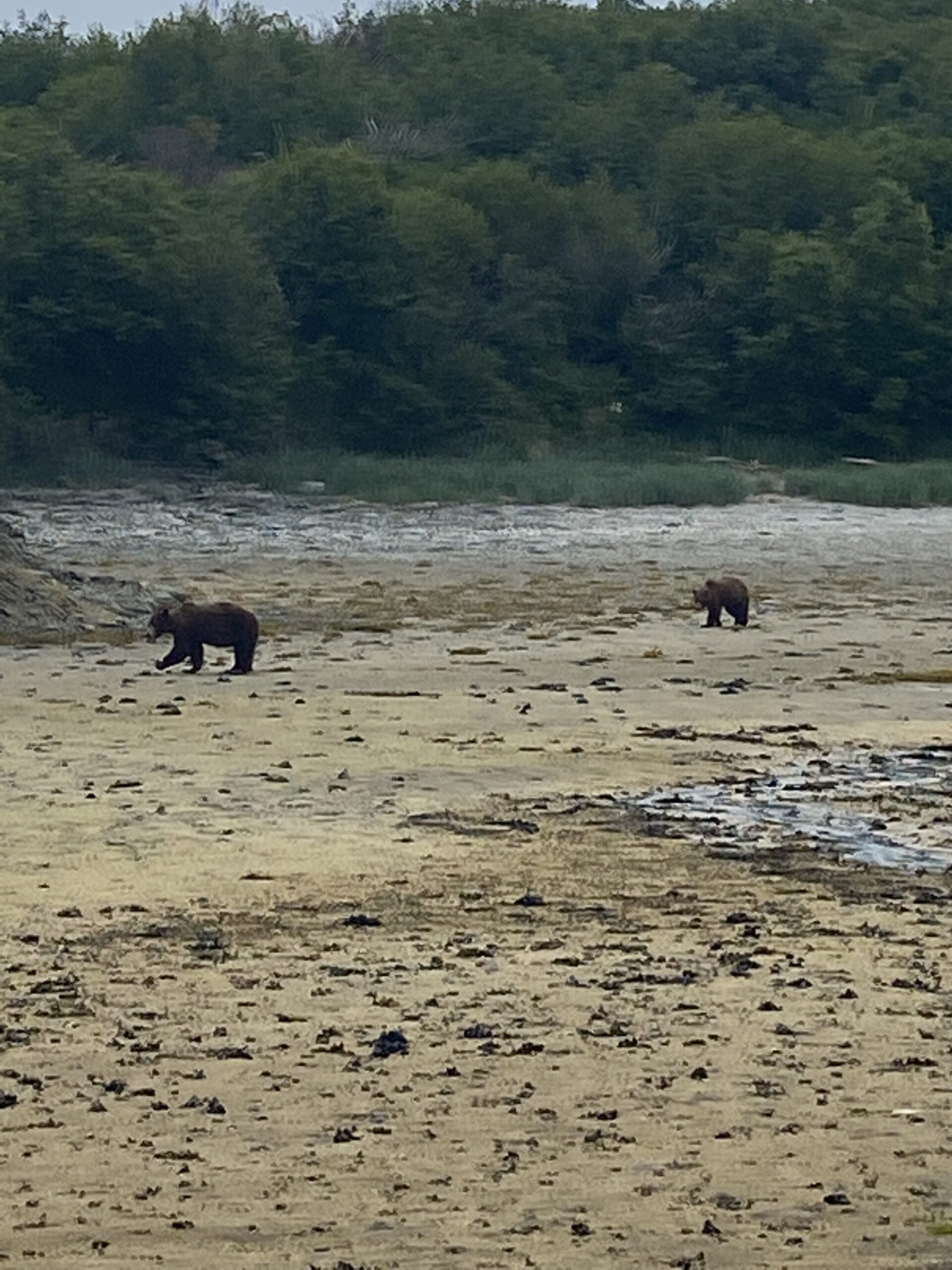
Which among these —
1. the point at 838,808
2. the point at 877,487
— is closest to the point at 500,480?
the point at 877,487

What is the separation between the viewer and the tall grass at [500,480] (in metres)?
34.7

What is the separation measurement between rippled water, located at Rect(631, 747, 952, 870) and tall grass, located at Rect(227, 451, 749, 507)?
2121 cm

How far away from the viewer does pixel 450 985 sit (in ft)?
27.0

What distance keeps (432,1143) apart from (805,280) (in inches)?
1723

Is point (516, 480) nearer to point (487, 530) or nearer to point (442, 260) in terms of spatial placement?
point (487, 530)

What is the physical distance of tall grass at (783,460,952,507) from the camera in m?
36.5

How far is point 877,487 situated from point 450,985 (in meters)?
29.7

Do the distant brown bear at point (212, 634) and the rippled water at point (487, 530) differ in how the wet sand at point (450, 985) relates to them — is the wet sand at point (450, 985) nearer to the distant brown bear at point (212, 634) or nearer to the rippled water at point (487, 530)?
the distant brown bear at point (212, 634)

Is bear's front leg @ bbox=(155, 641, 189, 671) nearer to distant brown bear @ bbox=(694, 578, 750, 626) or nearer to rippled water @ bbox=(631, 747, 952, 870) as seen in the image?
distant brown bear @ bbox=(694, 578, 750, 626)

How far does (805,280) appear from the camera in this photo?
49.0 metres

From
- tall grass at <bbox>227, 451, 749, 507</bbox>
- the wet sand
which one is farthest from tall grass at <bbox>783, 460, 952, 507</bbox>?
the wet sand

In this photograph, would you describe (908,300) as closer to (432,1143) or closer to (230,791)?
(230,791)

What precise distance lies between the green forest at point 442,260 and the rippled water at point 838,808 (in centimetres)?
2684

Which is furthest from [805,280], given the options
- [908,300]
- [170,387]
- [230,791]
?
[230,791]
